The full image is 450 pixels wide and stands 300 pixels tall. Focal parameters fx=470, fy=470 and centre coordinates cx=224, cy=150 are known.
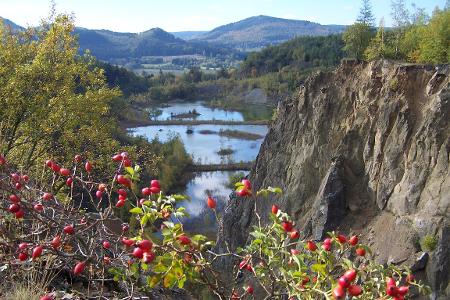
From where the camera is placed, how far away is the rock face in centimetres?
1407

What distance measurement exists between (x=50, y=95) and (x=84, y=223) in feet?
39.2

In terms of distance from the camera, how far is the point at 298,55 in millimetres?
130625

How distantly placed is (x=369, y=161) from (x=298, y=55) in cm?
11783

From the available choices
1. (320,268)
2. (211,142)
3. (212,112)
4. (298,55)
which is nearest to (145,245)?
(320,268)

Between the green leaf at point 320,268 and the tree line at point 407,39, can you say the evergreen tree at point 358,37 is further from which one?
the green leaf at point 320,268

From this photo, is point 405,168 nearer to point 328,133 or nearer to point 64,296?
point 328,133

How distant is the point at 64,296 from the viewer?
4438 millimetres

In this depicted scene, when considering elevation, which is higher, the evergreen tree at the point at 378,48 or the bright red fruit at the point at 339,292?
the evergreen tree at the point at 378,48

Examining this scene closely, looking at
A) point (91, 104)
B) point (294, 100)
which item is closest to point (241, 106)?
point (294, 100)

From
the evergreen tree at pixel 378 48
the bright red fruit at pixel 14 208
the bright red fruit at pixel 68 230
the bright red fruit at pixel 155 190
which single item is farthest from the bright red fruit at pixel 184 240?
the evergreen tree at pixel 378 48

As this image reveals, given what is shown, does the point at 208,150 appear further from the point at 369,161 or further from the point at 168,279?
the point at 168,279

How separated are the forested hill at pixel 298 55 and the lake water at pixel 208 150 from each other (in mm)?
24810

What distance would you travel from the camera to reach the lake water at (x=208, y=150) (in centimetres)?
3494

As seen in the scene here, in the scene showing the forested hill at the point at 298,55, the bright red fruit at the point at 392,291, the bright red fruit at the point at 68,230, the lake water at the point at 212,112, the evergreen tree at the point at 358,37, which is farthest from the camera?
the forested hill at the point at 298,55
